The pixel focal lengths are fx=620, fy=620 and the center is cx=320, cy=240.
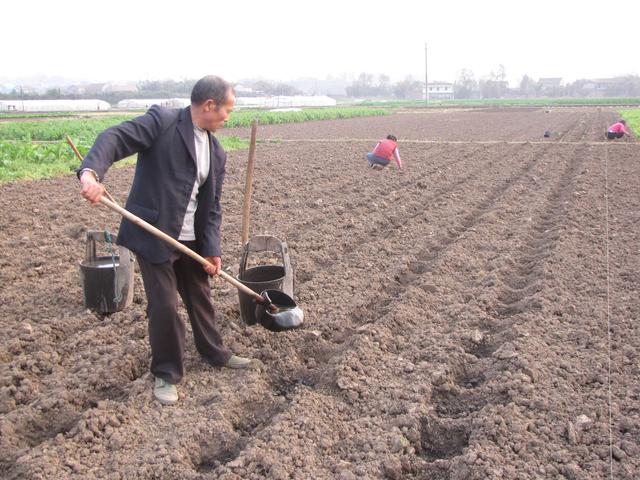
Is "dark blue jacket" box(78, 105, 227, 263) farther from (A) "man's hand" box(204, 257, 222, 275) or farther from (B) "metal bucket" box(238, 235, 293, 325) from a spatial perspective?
(B) "metal bucket" box(238, 235, 293, 325)

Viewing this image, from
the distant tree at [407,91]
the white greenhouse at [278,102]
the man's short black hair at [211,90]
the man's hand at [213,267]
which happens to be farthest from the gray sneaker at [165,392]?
the distant tree at [407,91]

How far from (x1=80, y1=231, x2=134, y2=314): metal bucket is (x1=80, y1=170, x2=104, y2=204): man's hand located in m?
1.78

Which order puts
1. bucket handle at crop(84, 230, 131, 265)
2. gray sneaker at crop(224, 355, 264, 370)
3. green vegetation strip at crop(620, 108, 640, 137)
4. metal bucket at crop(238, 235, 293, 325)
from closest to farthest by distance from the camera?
1. gray sneaker at crop(224, 355, 264, 370)
2. metal bucket at crop(238, 235, 293, 325)
3. bucket handle at crop(84, 230, 131, 265)
4. green vegetation strip at crop(620, 108, 640, 137)

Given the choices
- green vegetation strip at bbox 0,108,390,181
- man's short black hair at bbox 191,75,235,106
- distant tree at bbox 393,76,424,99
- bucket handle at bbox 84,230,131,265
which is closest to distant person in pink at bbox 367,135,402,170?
green vegetation strip at bbox 0,108,390,181

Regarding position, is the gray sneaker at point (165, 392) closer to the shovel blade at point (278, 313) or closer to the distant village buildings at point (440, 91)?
the shovel blade at point (278, 313)

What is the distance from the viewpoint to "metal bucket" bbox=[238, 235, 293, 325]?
462cm

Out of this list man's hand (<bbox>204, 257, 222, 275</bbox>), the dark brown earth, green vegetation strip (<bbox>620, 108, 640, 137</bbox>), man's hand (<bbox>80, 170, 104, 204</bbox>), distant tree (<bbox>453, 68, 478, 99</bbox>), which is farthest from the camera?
distant tree (<bbox>453, 68, 478, 99</bbox>)

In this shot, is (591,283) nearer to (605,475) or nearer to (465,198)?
(605,475)

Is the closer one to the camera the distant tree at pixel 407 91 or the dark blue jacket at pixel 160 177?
the dark blue jacket at pixel 160 177

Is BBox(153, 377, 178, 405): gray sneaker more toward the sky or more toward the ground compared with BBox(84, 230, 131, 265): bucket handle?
more toward the ground

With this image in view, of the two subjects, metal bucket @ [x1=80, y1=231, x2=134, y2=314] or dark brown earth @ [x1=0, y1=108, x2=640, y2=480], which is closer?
dark brown earth @ [x1=0, y1=108, x2=640, y2=480]

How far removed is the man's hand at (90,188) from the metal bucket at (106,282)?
1784 mm

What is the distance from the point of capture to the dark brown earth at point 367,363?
3.23 metres

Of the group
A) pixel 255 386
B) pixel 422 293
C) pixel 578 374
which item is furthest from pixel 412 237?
pixel 255 386
